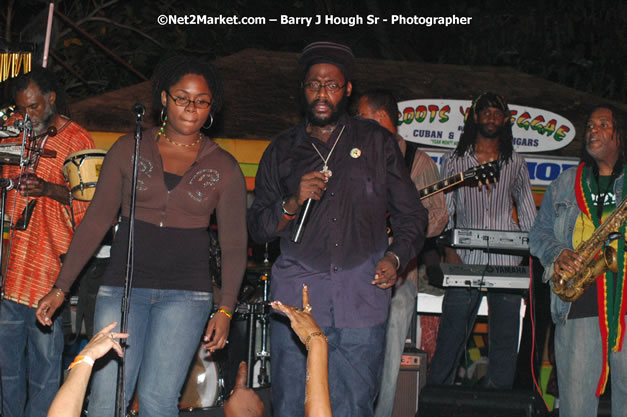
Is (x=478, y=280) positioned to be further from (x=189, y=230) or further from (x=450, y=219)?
(x=189, y=230)

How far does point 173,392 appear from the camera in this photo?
426 cm

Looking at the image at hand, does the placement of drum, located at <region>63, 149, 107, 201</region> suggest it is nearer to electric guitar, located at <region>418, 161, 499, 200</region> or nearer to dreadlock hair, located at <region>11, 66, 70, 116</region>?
dreadlock hair, located at <region>11, 66, 70, 116</region>

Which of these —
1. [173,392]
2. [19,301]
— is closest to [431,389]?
[173,392]

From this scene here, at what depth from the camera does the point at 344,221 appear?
13.9ft

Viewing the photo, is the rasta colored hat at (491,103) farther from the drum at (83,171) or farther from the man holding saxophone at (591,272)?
the drum at (83,171)

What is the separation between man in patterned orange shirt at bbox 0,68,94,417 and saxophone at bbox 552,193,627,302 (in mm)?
3337

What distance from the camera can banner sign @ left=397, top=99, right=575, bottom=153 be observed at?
28.2ft

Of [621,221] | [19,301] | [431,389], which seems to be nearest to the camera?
[621,221]

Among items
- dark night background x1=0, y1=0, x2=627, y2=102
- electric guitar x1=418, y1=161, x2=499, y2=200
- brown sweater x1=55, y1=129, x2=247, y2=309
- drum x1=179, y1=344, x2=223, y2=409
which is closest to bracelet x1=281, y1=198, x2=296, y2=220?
brown sweater x1=55, y1=129, x2=247, y2=309

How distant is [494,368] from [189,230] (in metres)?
3.44

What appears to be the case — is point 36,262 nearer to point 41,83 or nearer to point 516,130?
point 41,83

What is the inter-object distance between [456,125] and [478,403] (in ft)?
11.5

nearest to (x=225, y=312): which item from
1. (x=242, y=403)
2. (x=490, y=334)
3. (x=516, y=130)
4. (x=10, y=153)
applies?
(x=242, y=403)

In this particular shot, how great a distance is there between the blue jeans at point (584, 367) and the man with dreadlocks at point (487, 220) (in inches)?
56.7
